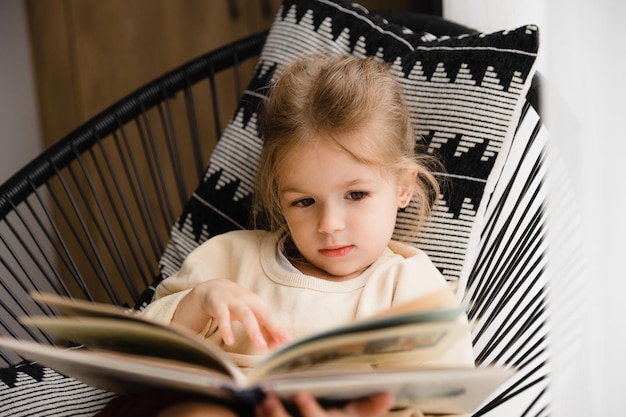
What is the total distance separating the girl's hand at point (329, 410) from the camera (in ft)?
2.14

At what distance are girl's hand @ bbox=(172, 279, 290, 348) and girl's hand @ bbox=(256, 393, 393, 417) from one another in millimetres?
131

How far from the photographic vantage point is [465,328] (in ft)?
2.19

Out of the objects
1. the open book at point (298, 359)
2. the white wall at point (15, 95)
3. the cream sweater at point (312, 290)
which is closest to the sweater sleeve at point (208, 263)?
the cream sweater at point (312, 290)

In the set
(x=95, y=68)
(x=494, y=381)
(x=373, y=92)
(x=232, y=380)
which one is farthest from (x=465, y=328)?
(x=95, y=68)

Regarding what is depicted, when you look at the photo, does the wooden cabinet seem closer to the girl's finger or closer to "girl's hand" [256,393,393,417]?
the girl's finger

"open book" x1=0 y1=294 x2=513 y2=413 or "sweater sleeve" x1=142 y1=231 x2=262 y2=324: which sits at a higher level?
"open book" x1=0 y1=294 x2=513 y2=413

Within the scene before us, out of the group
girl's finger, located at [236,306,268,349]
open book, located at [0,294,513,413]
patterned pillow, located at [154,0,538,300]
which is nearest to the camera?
open book, located at [0,294,513,413]

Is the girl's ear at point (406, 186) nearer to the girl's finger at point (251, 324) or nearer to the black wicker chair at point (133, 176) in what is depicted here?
the girl's finger at point (251, 324)

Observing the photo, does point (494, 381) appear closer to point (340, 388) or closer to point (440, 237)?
point (340, 388)

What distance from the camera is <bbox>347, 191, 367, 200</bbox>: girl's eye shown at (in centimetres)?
100

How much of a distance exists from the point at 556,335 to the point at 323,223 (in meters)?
0.35

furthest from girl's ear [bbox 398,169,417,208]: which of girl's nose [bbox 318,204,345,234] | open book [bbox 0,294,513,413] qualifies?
open book [bbox 0,294,513,413]

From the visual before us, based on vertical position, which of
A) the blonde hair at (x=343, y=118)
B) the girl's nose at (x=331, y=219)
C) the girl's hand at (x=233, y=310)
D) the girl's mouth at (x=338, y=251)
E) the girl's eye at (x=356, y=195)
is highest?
the blonde hair at (x=343, y=118)

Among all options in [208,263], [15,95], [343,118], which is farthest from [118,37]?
[343,118]
